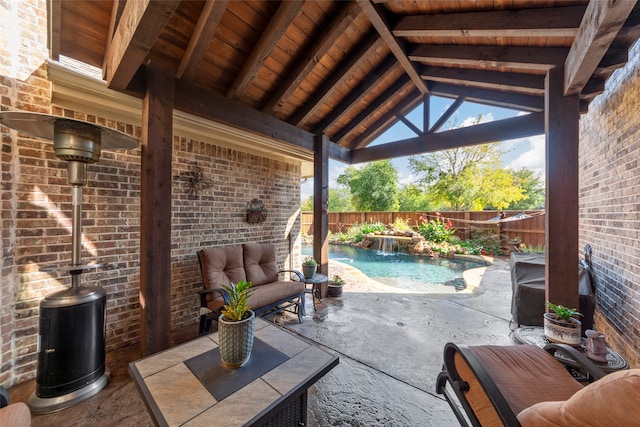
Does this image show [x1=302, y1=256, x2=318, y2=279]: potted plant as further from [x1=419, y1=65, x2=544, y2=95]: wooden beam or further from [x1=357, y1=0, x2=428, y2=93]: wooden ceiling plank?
[x1=419, y1=65, x2=544, y2=95]: wooden beam

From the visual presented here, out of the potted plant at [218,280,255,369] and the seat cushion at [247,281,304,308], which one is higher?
the potted plant at [218,280,255,369]

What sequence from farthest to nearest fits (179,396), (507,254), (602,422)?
1. (507,254)
2. (179,396)
3. (602,422)

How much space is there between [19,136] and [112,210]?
34.7 inches

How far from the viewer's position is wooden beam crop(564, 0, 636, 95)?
1431 millimetres

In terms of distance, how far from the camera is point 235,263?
3.21m

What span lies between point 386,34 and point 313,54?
85 cm

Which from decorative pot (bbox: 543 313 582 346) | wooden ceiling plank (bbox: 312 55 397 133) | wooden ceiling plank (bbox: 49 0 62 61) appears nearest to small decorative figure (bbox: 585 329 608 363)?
decorative pot (bbox: 543 313 582 346)

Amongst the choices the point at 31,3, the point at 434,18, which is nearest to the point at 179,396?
the point at 31,3

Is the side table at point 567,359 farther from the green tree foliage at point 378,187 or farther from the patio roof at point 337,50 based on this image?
the green tree foliage at point 378,187

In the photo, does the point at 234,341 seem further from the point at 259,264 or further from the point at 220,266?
the point at 259,264

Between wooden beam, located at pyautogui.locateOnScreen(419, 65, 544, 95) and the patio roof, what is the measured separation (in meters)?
0.01

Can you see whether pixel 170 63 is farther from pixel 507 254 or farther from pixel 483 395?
pixel 507 254

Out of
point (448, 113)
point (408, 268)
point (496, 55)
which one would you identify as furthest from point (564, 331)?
point (408, 268)

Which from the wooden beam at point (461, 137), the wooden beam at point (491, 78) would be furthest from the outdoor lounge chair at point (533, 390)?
the wooden beam at point (461, 137)
